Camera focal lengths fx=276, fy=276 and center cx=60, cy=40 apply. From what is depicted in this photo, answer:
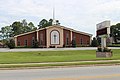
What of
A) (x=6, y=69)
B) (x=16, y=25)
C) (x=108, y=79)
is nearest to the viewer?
(x=108, y=79)

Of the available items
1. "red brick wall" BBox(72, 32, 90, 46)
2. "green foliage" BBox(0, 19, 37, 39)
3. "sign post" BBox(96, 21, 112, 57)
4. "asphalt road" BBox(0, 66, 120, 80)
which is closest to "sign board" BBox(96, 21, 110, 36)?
"sign post" BBox(96, 21, 112, 57)

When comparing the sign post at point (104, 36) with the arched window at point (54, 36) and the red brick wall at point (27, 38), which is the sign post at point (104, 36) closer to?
the arched window at point (54, 36)

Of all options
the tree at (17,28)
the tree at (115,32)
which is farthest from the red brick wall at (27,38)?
the tree at (17,28)

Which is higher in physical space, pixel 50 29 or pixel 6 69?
pixel 50 29

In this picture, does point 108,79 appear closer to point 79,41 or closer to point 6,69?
point 6,69

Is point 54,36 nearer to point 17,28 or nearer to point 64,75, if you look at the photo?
point 64,75

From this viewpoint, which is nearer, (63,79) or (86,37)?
(63,79)

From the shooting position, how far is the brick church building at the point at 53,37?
6788 cm

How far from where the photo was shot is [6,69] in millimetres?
18156

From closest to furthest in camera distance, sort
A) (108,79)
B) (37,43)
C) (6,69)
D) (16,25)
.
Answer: (108,79) < (6,69) < (37,43) < (16,25)

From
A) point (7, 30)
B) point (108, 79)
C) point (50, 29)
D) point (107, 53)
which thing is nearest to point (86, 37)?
point (50, 29)

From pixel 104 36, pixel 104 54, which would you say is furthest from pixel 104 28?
pixel 104 54

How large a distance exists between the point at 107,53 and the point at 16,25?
98.5 m

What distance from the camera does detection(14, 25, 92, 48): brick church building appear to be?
67875 mm
